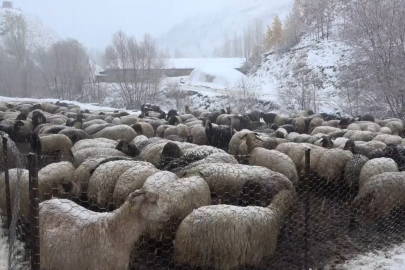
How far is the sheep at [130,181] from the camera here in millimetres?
6441

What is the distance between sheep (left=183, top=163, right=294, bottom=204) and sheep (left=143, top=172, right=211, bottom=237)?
1.71 ft

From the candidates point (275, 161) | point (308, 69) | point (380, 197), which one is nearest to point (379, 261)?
point (380, 197)

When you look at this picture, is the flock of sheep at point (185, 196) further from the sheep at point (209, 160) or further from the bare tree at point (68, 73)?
the bare tree at point (68, 73)

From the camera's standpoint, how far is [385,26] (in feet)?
82.2

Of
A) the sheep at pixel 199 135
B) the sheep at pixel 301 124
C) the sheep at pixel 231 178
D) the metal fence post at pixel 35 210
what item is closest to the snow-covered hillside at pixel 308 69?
the sheep at pixel 301 124

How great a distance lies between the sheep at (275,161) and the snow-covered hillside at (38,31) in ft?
341

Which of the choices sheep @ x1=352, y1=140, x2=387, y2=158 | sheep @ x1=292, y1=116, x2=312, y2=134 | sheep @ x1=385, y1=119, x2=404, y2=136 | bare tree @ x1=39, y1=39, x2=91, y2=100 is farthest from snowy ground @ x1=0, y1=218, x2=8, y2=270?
bare tree @ x1=39, y1=39, x2=91, y2=100

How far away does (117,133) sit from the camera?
44.0 feet

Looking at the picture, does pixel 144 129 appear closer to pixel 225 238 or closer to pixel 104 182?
pixel 104 182

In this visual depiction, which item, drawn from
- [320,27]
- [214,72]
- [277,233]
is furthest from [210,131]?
[214,72]

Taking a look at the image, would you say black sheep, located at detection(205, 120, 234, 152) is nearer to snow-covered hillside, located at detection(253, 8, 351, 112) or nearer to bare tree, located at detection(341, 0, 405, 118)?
bare tree, located at detection(341, 0, 405, 118)

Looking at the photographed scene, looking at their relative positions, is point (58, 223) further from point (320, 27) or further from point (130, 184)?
point (320, 27)

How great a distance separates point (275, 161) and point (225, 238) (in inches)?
152

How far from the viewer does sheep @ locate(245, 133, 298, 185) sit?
830 cm
